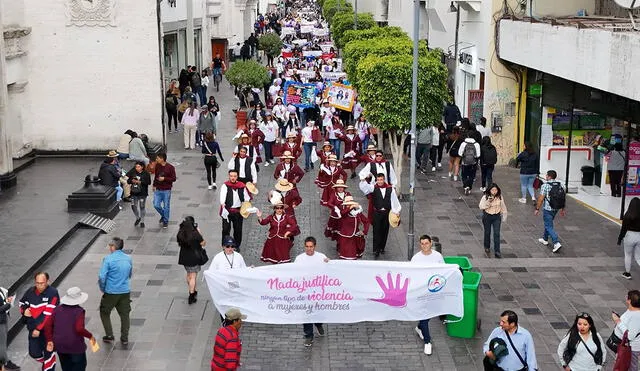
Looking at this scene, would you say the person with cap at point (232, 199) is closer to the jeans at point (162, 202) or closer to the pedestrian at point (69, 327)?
the jeans at point (162, 202)

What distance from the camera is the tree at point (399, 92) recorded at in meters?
19.3

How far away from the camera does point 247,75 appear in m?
31.5

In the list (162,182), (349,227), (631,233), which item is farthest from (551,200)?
(162,182)

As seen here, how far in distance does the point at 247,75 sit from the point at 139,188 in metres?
15.1

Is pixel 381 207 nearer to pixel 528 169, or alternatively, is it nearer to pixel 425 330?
pixel 425 330

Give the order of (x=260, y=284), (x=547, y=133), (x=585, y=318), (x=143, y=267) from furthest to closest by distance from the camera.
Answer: (x=547, y=133), (x=143, y=267), (x=260, y=284), (x=585, y=318)

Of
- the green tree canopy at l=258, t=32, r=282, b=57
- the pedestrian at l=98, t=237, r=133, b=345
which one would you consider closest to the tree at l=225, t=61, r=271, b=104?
the green tree canopy at l=258, t=32, r=282, b=57

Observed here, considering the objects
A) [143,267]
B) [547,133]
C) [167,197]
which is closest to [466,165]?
[547,133]

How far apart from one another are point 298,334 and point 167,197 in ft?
19.4

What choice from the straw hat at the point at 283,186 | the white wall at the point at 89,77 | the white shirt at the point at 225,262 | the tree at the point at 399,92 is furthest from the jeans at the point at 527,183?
the white wall at the point at 89,77

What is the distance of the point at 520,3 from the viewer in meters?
23.8

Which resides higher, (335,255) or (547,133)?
(547,133)

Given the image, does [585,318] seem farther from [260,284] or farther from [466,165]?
[466,165]

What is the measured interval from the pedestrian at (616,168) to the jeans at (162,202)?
32.6 ft
